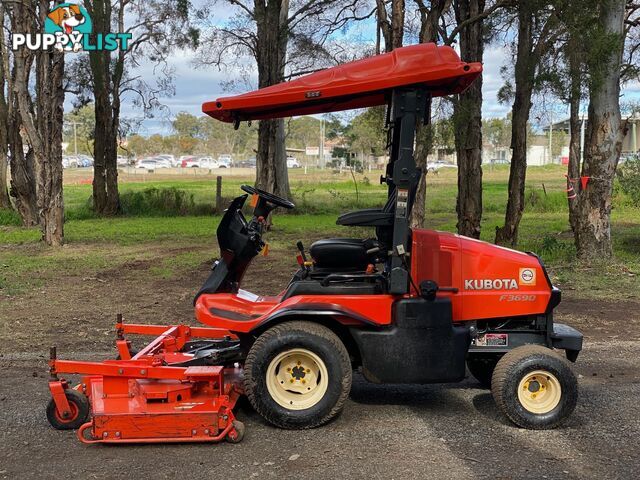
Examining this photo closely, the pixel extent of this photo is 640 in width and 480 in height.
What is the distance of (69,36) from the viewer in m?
17.9

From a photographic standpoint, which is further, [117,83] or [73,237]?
[117,83]

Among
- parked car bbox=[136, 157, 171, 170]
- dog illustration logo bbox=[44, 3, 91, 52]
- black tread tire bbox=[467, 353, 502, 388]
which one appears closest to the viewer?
black tread tire bbox=[467, 353, 502, 388]

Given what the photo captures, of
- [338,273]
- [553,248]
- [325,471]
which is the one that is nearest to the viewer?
[325,471]

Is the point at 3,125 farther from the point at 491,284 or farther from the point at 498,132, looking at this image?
the point at 498,132

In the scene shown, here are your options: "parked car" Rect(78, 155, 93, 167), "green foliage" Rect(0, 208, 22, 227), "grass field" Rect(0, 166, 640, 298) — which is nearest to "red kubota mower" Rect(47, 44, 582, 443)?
"grass field" Rect(0, 166, 640, 298)

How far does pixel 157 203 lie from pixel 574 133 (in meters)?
14.3

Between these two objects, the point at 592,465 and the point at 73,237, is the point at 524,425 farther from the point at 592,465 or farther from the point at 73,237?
the point at 73,237

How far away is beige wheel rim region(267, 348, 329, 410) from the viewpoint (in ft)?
15.7

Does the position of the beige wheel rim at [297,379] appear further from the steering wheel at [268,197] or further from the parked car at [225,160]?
the parked car at [225,160]

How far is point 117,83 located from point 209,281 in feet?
74.8

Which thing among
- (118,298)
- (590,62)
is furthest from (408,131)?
(590,62)

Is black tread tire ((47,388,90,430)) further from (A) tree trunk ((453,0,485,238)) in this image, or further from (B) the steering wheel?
(A) tree trunk ((453,0,485,238))

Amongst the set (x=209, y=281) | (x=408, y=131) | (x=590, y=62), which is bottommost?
(x=209, y=281)

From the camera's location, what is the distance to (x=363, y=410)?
207 inches
